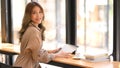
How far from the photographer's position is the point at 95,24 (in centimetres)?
380

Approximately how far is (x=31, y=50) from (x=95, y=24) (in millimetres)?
1348

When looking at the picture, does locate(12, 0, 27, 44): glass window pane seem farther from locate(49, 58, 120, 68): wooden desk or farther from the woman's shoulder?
the woman's shoulder

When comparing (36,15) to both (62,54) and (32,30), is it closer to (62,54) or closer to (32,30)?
(32,30)

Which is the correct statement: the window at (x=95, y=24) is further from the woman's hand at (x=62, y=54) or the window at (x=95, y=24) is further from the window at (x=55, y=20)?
the woman's hand at (x=62, y=54)

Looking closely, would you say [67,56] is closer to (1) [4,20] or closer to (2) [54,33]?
(2) [54,33]

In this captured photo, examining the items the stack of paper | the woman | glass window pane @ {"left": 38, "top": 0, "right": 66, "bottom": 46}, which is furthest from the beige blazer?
glass window pane @ {"left": 38, "top": 0, "right": 66, "bottom": 46}

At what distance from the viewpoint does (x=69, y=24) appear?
13.4 feet

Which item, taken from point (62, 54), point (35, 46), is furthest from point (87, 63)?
point (35, 46)

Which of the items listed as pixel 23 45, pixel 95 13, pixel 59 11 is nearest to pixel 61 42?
pixel 59 11

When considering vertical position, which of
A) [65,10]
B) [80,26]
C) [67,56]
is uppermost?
[65,10]

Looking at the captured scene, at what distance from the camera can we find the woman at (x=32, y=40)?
9.06 feet

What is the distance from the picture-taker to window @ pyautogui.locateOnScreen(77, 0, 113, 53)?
3580 millimetres

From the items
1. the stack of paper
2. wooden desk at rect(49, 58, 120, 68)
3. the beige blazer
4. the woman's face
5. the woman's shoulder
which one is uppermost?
the woman's face

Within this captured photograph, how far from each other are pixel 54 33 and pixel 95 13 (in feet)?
2.94
